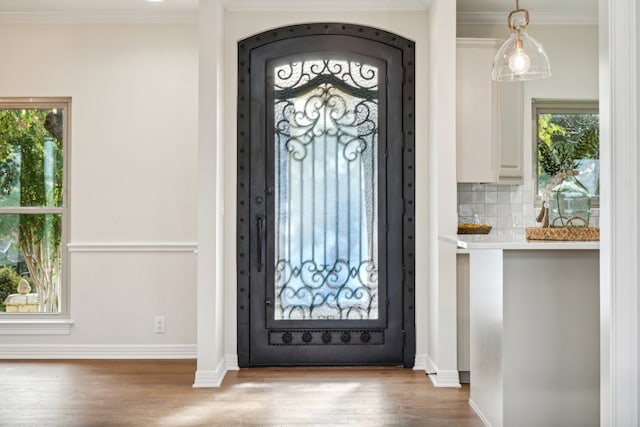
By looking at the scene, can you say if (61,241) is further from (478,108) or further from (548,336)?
(548,336)

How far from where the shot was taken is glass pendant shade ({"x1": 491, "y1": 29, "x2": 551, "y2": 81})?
2.87 m

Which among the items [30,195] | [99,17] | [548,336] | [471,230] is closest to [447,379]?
[471,230]

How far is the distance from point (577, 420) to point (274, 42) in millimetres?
3014

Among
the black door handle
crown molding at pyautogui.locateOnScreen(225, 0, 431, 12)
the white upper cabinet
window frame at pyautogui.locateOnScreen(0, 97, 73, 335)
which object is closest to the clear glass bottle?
the white upper cabinet

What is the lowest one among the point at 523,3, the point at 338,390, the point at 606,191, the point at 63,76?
the point at 338,390

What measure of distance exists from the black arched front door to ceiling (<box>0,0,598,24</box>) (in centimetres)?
21

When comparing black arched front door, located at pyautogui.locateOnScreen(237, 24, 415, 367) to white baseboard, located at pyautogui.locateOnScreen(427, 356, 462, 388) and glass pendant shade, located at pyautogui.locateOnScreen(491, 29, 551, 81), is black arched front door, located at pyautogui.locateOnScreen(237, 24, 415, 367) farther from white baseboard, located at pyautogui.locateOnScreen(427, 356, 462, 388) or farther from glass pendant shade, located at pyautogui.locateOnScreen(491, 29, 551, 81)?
glass pendant shade, located at pyautogui.locateOnScreen(491, 29, 551, 81)

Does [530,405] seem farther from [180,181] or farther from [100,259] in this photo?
[100,259]

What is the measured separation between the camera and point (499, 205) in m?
4.62

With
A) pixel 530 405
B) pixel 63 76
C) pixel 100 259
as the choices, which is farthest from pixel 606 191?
pixel 63 76

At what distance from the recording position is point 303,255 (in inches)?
172

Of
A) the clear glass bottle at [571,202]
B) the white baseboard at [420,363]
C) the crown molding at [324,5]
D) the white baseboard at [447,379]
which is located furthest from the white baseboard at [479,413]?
the crown molding at [324,5]

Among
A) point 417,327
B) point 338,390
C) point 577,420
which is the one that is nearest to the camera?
point 577,420

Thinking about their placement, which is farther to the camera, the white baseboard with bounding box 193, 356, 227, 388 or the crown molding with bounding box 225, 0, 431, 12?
the crown molding with bounding box 225, 0, 431, 12
